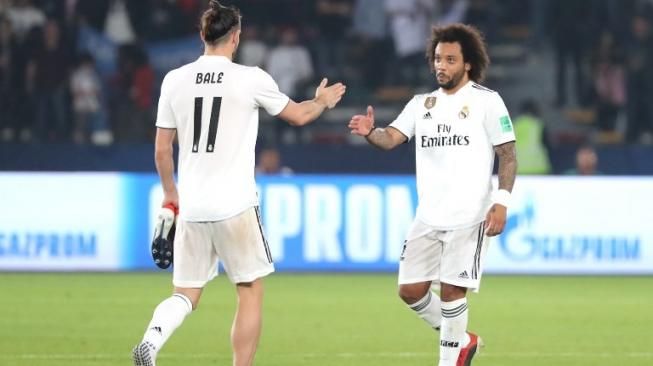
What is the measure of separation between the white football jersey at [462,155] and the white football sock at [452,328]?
0.47 meters

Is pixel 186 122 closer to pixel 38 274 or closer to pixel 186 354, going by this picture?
pixel 186 354

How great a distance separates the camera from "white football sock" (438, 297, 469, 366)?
900 cm

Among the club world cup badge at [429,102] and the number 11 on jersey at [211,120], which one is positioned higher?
the club world cup badge at [429,102]

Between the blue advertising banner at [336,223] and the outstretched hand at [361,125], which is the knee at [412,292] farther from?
the blue advertising banner at [336,223]

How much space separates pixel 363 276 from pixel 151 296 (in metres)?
3.44

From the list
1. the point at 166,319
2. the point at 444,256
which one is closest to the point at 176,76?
the point at 166,319

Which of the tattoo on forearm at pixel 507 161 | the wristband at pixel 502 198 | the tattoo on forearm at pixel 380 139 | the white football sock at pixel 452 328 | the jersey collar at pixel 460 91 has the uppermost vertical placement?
the jersey collar at pixel 460 91

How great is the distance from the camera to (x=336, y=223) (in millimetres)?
17781

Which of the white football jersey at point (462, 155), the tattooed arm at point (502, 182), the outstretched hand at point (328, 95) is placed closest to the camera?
the outstretched hand at point (328, 95)

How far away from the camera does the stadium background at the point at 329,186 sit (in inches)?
471

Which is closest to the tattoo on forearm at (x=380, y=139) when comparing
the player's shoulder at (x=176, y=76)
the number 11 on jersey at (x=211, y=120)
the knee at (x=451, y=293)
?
the knee at (x=451, y=293)

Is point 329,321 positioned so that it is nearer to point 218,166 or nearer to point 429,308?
point 429,308

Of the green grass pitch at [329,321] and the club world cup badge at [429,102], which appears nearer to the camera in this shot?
the club world cup badge at [429,102]

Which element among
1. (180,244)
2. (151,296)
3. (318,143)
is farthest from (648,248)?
(180,244)
